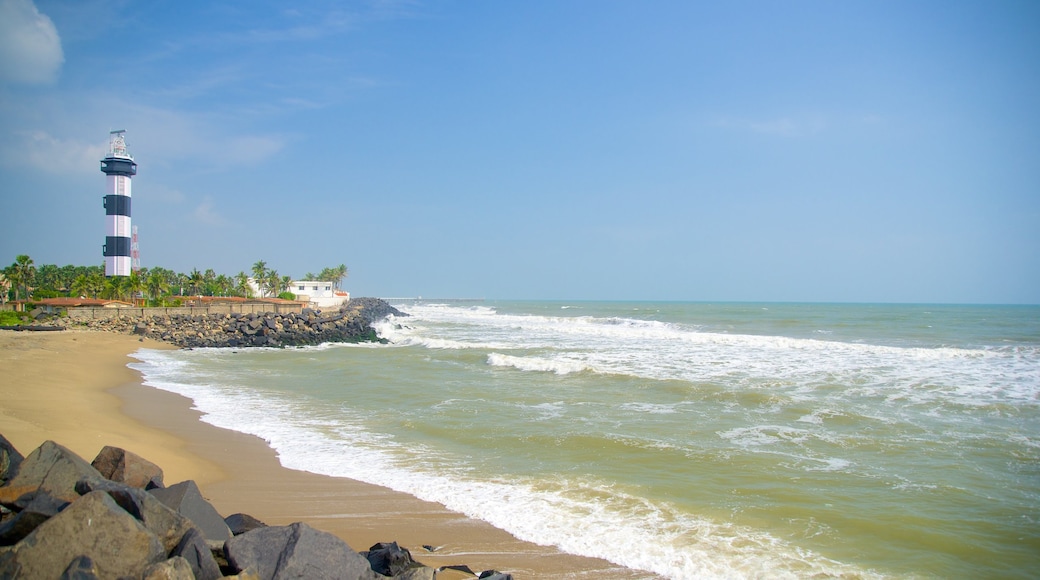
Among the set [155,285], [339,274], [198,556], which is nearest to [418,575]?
[198,556]

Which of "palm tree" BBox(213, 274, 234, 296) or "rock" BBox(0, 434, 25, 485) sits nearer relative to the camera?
"rock" BBox(0, 434, 25, 485)

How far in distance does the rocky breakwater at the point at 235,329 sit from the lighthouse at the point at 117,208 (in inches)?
677

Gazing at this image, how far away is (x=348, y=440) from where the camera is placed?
10.4 metres

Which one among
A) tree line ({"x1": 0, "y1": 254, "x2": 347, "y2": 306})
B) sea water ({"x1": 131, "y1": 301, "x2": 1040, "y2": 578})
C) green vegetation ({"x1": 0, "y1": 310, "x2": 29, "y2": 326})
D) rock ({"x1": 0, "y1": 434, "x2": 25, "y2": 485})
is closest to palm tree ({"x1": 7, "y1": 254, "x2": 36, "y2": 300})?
tree line ({"x1": 0, "y1": 254, "x2": 347, "y2": 306})

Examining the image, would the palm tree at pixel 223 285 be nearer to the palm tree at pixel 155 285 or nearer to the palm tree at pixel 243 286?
the palm tree at pixel 243 286

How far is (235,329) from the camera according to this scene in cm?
3597

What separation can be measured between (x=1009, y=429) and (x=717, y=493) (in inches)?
315

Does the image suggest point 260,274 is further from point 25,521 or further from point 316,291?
point 25,521

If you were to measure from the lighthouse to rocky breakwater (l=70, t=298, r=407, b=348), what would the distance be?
17.2 m

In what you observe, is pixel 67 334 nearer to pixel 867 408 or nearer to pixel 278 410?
pixel 278 410

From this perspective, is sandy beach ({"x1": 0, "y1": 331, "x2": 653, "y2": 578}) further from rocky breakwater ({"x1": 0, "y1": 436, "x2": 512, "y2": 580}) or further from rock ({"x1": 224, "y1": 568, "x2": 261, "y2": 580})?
rock ({"x1": 224, "y1": 568, "x2": 261, "y2": 580})

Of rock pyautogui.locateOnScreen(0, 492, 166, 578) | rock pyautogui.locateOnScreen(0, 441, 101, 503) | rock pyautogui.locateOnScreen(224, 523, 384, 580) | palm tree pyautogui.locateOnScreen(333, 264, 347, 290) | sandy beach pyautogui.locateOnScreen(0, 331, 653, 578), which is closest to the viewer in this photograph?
rock pyautogui.locateOnScreen(0, 492, 166, 578)

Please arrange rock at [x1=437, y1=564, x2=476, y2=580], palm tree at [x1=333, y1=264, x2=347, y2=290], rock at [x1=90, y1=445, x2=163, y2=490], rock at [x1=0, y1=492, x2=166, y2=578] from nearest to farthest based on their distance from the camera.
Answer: rock at [x1=0, y1=492, x2=166, y2=578] < rock at [x1=437, y1=564, x2=476, y2=580] < rock at [x1=90, y1=445, x2=163, y2=490] < palm tree at [x1=333, y1=264, x2=347, y2=290]

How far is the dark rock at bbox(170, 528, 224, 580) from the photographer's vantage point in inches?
160
